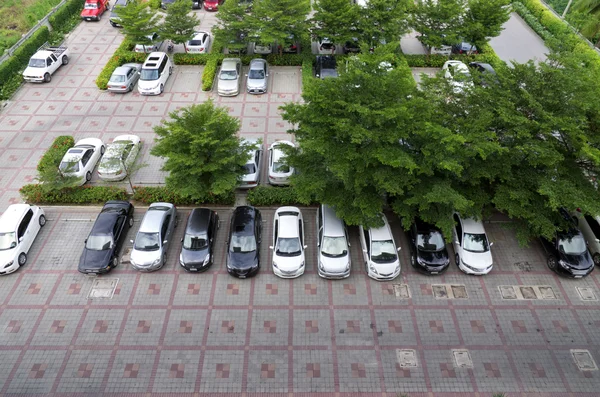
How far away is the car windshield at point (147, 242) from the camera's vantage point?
53.8ft

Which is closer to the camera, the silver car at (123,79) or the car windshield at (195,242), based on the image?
the car windshield at (195,242)

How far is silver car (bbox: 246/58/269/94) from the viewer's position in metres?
25.5

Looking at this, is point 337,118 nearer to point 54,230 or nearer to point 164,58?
point 54,230

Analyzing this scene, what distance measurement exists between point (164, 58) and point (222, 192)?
50.8 ft

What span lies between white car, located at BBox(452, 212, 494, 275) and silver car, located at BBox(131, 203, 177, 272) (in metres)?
12.8

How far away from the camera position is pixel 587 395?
13.1 metres

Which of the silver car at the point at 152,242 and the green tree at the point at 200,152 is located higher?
the green tree at the point at 200,152

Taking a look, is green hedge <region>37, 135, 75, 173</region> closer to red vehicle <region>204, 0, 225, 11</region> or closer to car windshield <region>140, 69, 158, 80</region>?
car windshield <region>140, 69, 158, 80</region>

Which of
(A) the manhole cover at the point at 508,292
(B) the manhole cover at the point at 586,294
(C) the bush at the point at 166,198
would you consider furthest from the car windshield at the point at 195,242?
(B) the manhole cover at the point at 586,294

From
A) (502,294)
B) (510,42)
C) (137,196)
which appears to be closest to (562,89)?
(502,294)

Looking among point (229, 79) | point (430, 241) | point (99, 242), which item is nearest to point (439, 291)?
point (430, 241)

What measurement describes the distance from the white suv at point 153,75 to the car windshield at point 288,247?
1550 centimetres

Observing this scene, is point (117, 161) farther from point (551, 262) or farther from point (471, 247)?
point (551, 262)

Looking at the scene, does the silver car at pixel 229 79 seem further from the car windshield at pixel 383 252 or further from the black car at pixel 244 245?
the car windshield at pixel 383 252
